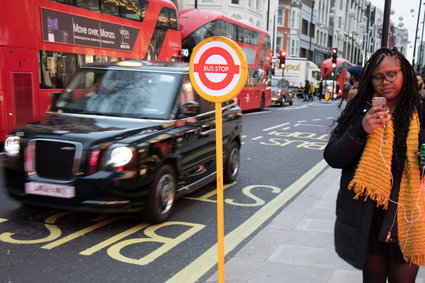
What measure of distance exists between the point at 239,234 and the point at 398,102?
287 cm

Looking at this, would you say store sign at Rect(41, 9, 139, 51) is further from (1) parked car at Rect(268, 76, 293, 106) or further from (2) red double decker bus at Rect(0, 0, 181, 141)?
(1) parked car at Rect(268, 76, 293, 106)

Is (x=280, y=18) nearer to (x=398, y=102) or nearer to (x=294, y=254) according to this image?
(x=294, y=254)

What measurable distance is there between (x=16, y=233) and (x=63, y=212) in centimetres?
76

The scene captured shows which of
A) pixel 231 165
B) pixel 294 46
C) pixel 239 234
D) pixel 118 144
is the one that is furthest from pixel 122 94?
pixel 294 46

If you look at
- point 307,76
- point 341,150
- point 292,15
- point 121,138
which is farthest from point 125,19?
point 292,15

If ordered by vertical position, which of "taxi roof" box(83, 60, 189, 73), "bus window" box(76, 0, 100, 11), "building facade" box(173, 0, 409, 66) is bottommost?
"taxi roof" box(83, 60, 189, 73)

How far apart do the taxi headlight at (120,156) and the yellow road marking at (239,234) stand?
1.19 metres

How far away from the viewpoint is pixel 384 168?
7.45 feet

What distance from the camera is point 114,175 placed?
4.46 meters

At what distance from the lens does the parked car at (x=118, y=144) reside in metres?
4.47

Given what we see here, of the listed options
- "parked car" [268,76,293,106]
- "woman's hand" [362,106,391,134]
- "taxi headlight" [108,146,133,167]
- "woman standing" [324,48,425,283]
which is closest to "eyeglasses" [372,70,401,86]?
"woman standing" [324,48,425,283]

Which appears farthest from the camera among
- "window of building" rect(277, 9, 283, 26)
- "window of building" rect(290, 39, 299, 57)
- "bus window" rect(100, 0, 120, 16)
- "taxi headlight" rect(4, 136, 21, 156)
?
"window of building" rect(290, 39, 299, 57)

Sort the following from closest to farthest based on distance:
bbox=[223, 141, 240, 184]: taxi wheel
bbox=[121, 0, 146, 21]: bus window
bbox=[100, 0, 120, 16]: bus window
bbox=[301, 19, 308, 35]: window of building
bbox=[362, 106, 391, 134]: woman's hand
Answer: bbox=[362, 106, 391, 134]: woman's hand → bbox=[223, 141, 240, 184]: taxi wheel → bbox=[100, 0, 120, 16]: bus window → bbox=[121, 0, 146, 21]: bus window → bbox=[301, 19, 308, 35]: window of building

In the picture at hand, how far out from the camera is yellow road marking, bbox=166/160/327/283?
3.81 metres
